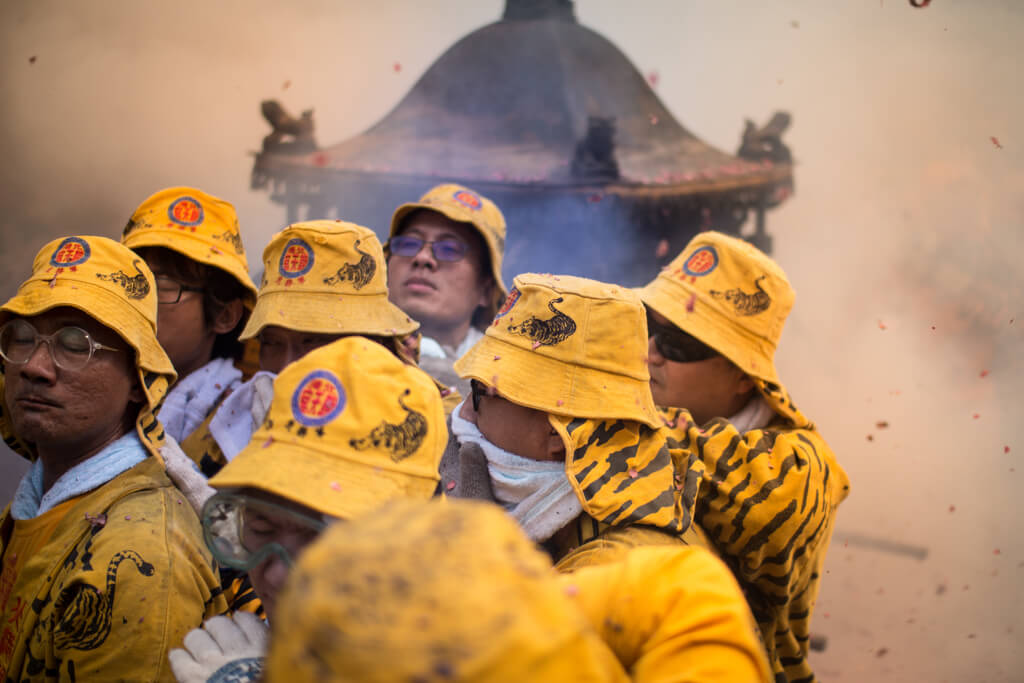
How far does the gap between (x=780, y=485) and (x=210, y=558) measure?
1.69m

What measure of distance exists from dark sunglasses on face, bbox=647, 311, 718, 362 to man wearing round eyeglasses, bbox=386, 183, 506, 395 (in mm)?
1131

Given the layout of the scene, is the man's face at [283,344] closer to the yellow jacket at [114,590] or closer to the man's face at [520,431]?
the yellow jacket at [114,590]

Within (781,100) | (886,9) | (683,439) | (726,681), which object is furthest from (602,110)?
(726,681)

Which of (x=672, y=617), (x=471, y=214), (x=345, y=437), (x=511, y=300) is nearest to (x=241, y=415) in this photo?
(x=511, y=300)

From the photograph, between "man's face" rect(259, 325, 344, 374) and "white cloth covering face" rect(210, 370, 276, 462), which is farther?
"man's face" rect(259, 325, 344, 374)

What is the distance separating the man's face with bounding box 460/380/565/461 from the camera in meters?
2.02

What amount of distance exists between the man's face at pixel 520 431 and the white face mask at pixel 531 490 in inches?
0.7

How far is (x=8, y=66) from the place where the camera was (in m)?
5.45

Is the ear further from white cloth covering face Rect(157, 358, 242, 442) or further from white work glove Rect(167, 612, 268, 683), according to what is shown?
white work glove Rect(167, 612, 268, 683)

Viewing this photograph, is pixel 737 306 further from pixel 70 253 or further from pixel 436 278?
pixel 70 253

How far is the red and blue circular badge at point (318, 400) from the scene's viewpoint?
1489mm

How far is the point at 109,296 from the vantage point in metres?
2.21

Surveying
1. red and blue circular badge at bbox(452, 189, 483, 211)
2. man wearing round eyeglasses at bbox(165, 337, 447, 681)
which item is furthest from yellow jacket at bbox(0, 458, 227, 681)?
red and blue circular badge at bbox(452, 189, 483, 211)

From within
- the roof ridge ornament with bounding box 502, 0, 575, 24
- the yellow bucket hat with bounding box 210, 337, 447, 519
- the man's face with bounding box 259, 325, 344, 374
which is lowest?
the man's face with bounding box 259, 325, 344, 374
